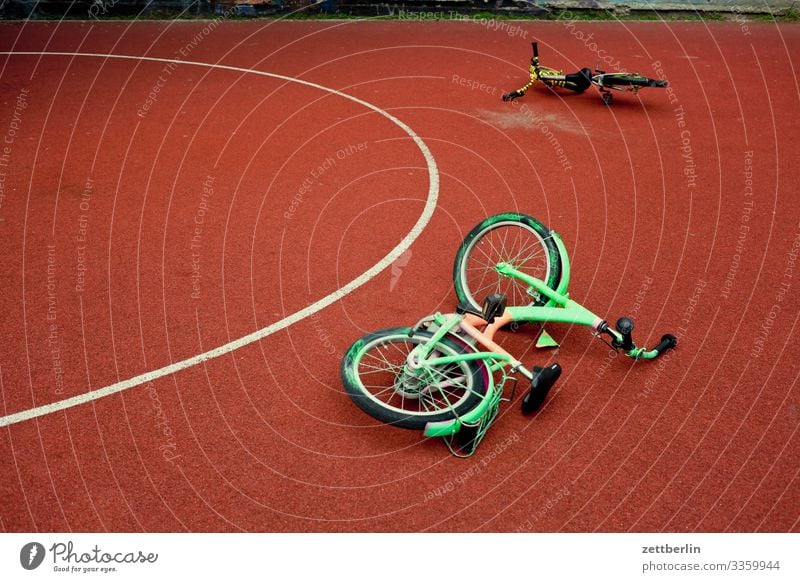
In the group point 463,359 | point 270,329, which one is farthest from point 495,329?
point 270,329

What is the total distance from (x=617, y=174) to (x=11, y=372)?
22.5ft

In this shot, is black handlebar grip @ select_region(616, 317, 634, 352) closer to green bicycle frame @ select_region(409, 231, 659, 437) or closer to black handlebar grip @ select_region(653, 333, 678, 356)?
green bicycle frame @ select_region(409, 231, 659, 437)

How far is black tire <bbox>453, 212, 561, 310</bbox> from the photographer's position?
577cm

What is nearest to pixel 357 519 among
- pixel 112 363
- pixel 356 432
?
pixel 356 432

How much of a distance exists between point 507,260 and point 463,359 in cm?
226

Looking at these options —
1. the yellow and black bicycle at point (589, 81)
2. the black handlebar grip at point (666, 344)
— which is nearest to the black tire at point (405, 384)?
the black handlebar grip at point (666, 344)

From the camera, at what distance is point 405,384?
4.93 m

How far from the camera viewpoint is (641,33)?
16438 mm

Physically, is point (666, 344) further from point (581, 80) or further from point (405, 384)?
point (581, 80)

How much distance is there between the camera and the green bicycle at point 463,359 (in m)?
4.64

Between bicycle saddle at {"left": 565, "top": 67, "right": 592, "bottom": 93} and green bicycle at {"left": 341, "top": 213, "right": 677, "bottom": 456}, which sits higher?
bicycle saddle at {"left": 565, "top": 67, "right": 592, "bottom": 93}

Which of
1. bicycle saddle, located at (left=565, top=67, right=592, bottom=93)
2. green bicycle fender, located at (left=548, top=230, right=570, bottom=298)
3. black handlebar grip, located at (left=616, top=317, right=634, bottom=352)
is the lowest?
black handlebar grip, located at (left=616, top=317, right=634, bottom=352)

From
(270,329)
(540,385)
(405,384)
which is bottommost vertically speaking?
(270,329)

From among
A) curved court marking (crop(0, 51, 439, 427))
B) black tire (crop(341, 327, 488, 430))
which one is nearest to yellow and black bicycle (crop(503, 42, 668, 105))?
curved court marking (crop(0, 51, 439, 427))
